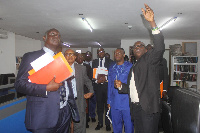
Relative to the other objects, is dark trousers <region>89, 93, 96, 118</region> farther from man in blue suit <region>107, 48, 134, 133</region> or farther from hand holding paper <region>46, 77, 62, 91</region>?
hand holding paper <region>46, 77, 62, 91</region>

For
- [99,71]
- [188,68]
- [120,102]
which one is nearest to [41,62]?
[120,102]

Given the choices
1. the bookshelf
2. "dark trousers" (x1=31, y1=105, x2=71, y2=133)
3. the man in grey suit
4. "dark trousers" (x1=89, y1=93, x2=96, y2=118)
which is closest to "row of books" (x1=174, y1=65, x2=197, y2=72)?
the bookshelf

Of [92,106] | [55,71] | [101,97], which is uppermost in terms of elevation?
[55,71]

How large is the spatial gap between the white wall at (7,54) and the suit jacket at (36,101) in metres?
7.94

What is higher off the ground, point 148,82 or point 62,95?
point 148,82

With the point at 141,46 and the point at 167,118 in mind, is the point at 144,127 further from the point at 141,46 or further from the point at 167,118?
the point at 141,46

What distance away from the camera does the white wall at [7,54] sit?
27.5 feet

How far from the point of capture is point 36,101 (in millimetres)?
1498

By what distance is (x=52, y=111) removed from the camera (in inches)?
60.7

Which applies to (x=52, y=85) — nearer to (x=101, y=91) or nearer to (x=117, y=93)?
(x=117, y=93)

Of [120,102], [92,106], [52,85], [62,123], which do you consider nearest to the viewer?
[52,85]

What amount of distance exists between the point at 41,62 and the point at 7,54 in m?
8.32

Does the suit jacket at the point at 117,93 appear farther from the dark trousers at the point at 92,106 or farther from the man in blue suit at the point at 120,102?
the dark trousers at the point at 92,106

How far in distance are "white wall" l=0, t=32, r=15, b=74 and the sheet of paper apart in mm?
8014
